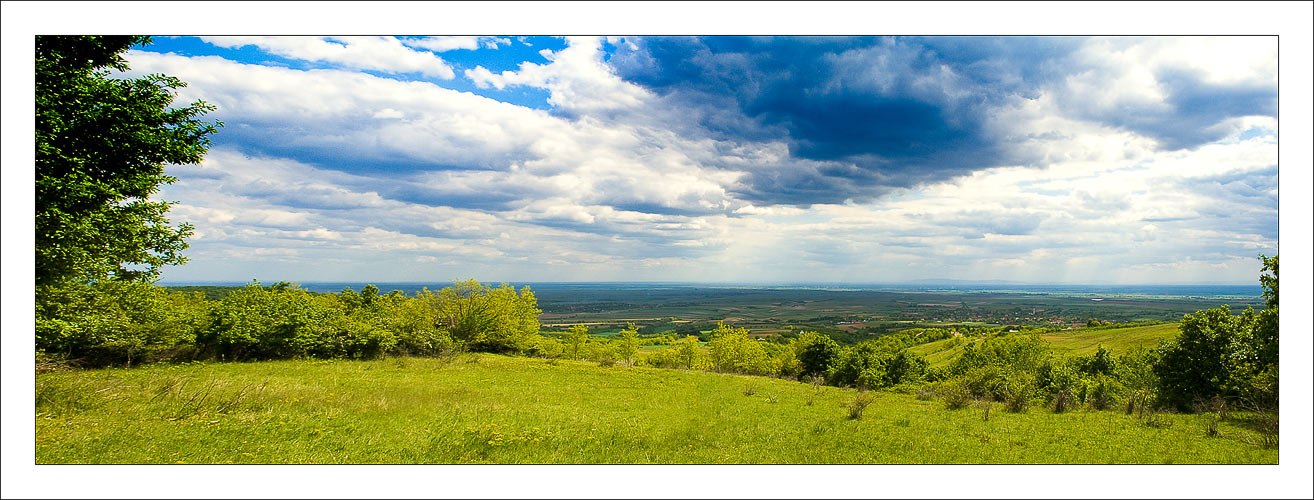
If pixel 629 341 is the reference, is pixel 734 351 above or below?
below

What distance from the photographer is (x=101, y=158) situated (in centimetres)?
744

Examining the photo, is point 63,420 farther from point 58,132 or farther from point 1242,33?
point 1242,33

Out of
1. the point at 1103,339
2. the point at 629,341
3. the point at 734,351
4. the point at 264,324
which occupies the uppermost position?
the point at 264,324

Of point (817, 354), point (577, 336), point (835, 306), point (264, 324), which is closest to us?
point (264, 324)

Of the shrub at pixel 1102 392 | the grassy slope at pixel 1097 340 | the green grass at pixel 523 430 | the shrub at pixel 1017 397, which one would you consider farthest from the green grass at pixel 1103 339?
the green grass at pixel 523 430

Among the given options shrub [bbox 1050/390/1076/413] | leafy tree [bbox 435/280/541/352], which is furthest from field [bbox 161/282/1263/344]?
shrub [bbox 1050/390/1076/413]

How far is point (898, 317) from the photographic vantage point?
47.7m

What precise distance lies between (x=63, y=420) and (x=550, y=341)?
26.3 metres

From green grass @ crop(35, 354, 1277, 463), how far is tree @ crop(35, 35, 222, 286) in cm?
260

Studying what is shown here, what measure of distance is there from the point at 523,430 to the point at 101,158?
8380 millimetres

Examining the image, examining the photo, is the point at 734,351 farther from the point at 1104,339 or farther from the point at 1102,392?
the point at 1104,339

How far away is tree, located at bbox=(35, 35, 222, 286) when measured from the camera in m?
6.70

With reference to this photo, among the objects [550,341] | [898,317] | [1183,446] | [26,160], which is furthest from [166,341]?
[898,317]

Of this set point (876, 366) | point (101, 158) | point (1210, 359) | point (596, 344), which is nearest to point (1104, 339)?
point (876, 366)
